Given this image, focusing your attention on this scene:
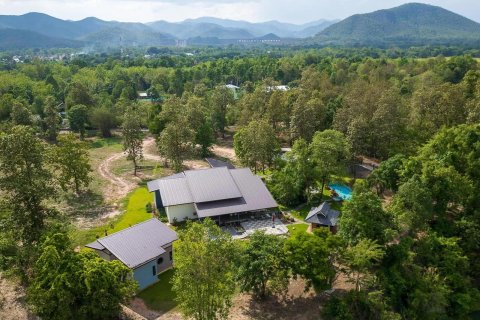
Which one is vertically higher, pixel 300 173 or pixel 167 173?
pixel 300 173

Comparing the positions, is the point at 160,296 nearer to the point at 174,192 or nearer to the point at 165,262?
the point at 165,262

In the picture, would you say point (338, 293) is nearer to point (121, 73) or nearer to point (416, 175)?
point (416, 175)

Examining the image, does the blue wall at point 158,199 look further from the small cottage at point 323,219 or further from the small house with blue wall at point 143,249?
the small cottage at point 323,219

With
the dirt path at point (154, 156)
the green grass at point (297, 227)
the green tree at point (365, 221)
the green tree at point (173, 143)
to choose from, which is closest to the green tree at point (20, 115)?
the dirt path at point (154, 156)

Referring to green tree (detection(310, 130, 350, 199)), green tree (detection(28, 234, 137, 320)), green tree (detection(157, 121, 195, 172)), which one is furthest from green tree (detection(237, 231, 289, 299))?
green tree (detection(157, 121, 195, 172))

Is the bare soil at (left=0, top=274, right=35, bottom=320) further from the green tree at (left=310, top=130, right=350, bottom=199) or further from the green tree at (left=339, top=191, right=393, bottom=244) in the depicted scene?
the green tree at (left=310, top=130, right=350, bottom=199)

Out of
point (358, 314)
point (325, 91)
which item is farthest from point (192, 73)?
point (358, 314)
